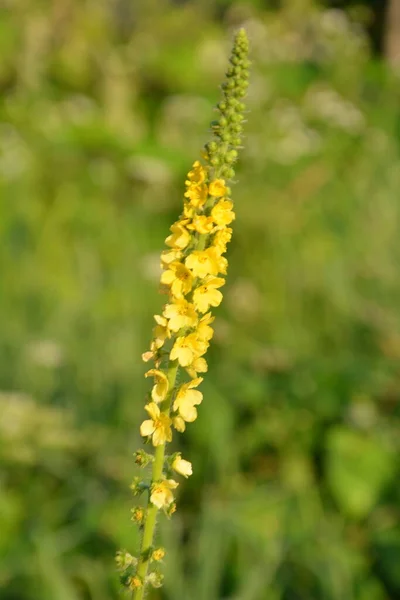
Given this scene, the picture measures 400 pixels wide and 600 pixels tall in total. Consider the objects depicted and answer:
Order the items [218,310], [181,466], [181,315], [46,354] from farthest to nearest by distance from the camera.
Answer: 1. [218,310]
2. [46,354]
3. [181,466]
4. [181,315]

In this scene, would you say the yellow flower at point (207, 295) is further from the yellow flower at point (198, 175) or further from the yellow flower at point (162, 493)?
the yellow flower at point (162, 493)

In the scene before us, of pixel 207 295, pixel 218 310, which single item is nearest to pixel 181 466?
pixel 207 295

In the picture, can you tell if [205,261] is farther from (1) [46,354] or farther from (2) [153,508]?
(1) [46,354]

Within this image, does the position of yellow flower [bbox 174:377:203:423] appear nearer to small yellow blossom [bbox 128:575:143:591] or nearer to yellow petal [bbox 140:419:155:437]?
yellow petal [bbox 140:419:155:437]

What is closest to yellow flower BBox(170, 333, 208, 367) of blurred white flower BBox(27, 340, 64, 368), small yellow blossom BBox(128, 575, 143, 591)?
small yellow blossom BBox(128, 575, 143, 591)

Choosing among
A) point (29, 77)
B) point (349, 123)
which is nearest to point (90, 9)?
point (29, 77)
